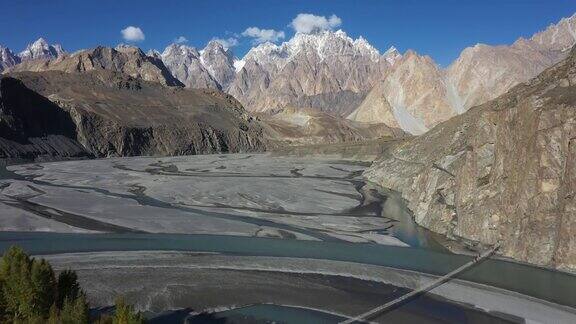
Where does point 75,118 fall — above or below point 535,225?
above

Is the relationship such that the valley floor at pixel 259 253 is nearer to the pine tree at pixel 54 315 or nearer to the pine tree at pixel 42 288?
the pine tree at pixel 42 288

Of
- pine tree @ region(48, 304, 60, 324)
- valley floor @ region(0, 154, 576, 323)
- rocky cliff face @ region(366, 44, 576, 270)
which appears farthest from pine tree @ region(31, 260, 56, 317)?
rocky cliff face @ region(366, 44, 576, 270)

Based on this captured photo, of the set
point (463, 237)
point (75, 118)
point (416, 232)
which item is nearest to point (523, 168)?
point (463, 237)

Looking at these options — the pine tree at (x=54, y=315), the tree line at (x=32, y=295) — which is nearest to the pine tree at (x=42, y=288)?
the tree line at (x=32, y=295)

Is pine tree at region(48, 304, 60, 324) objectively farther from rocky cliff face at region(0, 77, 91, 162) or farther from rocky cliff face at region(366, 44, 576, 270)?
rocky cliff face at region(0, 77, 91, 162)

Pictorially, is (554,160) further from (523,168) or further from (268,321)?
(268,321)

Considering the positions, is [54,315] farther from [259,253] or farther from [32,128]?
[32,128]
